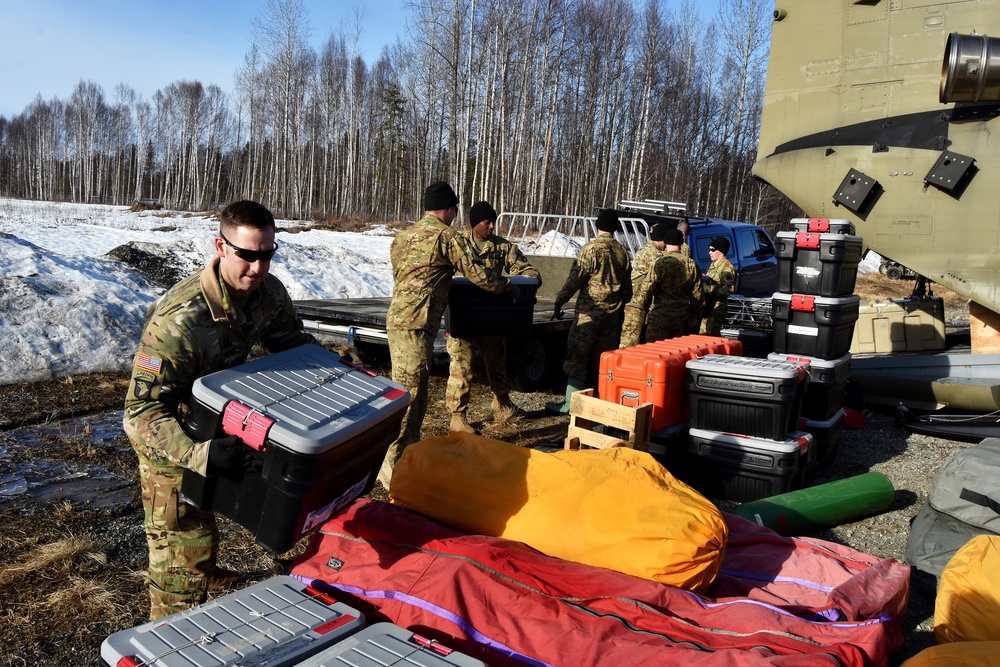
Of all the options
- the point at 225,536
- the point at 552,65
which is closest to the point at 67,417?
the point at 225,536

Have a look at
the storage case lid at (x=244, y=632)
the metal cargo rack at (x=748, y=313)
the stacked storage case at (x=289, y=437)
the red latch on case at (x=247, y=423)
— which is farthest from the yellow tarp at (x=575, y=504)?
the metal cargo rack at (x=748, y=313)

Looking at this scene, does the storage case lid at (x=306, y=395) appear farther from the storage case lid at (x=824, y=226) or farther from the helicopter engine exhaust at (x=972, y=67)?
the helicopter engine exhaust at (x=972, y=67)

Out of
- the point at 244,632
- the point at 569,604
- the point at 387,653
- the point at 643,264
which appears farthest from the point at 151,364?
the point at 643,264

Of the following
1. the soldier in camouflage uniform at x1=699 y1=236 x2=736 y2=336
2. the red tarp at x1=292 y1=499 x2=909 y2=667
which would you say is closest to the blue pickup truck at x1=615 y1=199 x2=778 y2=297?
the soldier in camouflage uniform at x1=699 y1=236 x2=736 y2=336

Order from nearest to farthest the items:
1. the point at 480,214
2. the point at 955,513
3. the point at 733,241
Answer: the point at 955,513 → the point at 480,214 → the point at 733,241

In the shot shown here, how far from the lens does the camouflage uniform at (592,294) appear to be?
22.5ft

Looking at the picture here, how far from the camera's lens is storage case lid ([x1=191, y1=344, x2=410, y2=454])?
2.09 meters

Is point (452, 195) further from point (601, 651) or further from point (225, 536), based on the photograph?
point (601, 651)

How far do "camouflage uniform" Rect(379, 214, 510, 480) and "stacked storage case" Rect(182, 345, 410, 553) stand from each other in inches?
83.9

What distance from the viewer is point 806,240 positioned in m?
5.64

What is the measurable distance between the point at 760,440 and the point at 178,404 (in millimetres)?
3648

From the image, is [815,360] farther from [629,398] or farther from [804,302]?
[629,398]

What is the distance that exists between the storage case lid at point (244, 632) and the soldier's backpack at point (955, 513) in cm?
309

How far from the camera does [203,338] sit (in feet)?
7.95
